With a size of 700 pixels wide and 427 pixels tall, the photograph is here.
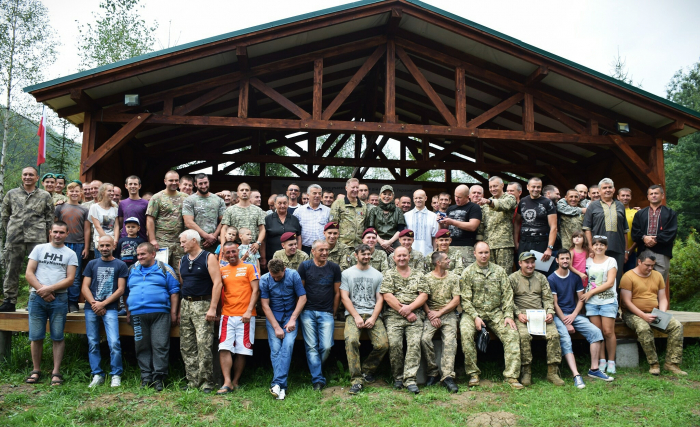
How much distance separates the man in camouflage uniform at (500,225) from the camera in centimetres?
596

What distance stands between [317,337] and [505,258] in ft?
8.70

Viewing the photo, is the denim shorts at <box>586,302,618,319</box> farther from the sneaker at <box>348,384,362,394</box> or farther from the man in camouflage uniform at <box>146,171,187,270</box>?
the man in camouflage uniform at <box>146,171,187,270</box>

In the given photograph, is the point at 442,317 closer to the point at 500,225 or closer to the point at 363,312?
the point at 363,312

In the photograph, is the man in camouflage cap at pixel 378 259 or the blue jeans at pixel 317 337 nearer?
the blue jeans at pixel 317 337

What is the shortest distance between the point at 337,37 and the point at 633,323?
6.49 m

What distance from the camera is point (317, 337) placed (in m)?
5.16

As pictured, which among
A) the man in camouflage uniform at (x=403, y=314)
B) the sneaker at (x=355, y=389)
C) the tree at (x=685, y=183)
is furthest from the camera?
the tree at (x=685, y=183)

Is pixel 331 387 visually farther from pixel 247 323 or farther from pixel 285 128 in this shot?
pixel 285 128

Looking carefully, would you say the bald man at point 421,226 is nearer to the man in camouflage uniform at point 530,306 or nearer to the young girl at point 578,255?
the man in camouflage uniform at point 530,306

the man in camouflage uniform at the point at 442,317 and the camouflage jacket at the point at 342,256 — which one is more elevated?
the camouflage jacket at the point at 342,256

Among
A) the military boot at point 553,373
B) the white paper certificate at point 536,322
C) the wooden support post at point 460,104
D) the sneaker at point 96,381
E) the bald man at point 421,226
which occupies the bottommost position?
the sneaker at point 96,381

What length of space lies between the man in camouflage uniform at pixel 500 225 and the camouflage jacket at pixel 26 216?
18.2ft

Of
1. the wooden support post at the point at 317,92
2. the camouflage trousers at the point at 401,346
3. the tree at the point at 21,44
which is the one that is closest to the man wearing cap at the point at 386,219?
the camouflage trousers at the point at 401,346

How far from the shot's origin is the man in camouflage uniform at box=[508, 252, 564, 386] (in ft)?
17.1
